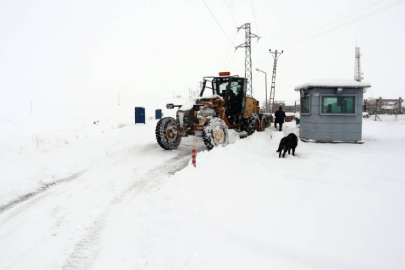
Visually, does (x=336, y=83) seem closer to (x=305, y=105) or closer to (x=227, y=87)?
(x=305, y=105)

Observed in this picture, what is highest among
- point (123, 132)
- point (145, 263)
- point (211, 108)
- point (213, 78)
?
point (213, 78)

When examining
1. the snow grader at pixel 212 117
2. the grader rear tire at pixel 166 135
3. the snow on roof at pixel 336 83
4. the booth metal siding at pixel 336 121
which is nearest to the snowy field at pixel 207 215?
the snow grader at pixel 212 117

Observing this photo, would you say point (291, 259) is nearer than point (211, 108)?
Yes

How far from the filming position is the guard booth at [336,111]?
10.6m

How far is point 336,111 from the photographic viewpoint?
10773mm

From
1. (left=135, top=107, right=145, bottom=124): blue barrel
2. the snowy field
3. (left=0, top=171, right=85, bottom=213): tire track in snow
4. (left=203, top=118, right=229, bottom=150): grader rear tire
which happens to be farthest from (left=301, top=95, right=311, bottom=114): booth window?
(left=0, top=171, right=85, bottom=213): tire track in snow

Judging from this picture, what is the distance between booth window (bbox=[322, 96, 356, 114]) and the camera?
1071 cm

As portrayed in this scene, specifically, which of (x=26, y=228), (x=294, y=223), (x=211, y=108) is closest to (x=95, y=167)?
(x=26, y=228)

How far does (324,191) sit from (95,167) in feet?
19.5

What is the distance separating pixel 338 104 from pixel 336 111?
0.32 m

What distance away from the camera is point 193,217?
12.2ft

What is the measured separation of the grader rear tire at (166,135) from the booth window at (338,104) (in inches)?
266

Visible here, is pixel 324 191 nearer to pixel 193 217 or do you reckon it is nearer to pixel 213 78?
pixel 193 217

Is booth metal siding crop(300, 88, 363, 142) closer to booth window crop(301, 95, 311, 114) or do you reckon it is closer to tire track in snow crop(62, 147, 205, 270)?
booth window crop(301, 95, 311, 114)
